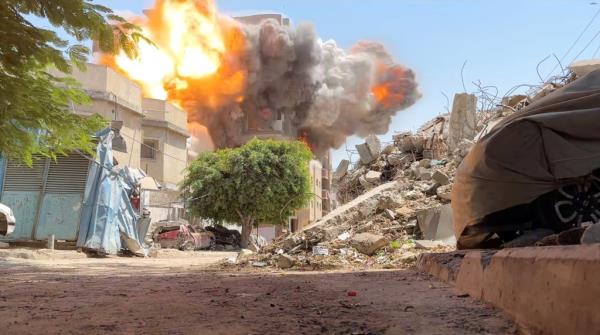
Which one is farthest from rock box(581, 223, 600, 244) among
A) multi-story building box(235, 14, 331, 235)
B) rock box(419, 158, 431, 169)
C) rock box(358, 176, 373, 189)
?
multi-story building box(235, 14, 331, 235)

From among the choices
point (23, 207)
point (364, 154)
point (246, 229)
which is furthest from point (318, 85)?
point (23, 207)

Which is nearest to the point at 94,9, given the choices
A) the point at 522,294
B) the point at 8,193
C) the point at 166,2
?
the point at 522,294

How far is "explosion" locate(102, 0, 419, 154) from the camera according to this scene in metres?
38.9

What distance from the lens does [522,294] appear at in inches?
113

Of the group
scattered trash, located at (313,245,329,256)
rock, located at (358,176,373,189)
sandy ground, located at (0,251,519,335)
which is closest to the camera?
sandy ground, located at (0,251,519,335)

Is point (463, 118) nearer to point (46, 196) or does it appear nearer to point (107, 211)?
point (107, 211)

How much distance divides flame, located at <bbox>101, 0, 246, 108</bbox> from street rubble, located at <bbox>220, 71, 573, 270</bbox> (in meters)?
23.5

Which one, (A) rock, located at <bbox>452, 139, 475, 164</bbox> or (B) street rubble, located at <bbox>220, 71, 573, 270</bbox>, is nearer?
(B) street rubble, located at <bbox>220, 71, 573, 270</bbox>

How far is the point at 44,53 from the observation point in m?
5.25

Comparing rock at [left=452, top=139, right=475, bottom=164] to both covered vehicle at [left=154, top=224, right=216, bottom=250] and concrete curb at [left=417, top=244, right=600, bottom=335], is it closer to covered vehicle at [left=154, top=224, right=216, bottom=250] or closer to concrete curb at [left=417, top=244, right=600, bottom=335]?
concrete curb at [left=417, top=244, right=600, bottom=335]

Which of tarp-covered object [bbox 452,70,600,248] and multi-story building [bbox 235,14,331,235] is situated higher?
multi-story building [bbox 235,14,331,235]

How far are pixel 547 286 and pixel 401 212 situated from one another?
9281 millimetres

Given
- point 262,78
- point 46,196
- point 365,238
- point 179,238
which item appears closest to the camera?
point 365,238

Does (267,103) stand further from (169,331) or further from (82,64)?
(169,331)
